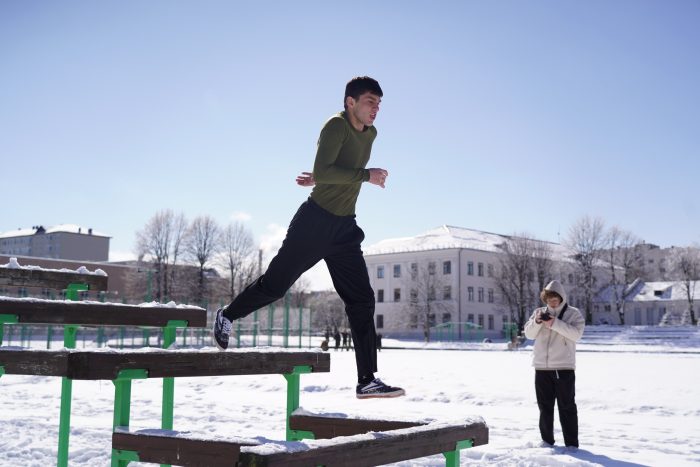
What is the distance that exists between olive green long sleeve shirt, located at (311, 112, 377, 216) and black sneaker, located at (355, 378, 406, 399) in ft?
3.39

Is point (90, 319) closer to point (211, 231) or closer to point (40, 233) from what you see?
point (211, 231)

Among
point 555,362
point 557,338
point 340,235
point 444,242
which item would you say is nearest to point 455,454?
point 340,235

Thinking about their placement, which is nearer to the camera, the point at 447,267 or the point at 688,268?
the point at 447,267

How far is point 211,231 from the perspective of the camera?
66.8m

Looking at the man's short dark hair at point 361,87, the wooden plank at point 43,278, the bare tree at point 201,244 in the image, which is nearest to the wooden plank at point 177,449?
the man's short dark hair at point 361,87

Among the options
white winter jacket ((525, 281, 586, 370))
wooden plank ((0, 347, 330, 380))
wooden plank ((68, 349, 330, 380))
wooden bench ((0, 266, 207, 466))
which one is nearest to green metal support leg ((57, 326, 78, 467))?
wooden bench ((0, 266, 207, 466))

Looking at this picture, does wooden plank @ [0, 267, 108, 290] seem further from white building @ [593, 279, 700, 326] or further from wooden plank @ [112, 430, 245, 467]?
white building @ [593, 279, 700, 326]

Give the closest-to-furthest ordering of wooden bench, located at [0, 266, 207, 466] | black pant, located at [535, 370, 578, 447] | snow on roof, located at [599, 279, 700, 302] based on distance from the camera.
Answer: wooden bench, located at [0, 266, 207, 466]
black pant, located at [535, 370, 578, 447]
snow on roof, located at [599, 279, 700, 302]

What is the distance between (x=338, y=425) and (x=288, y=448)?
1468mm

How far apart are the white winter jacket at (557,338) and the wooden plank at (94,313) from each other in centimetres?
457

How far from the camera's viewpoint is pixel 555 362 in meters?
7.96

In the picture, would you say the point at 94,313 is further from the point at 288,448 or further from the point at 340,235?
the point at 288,448

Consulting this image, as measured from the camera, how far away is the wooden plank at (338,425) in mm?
3619

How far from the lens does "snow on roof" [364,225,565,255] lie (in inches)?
2803
